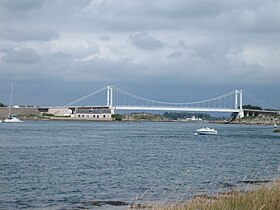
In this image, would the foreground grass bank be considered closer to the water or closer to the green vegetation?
the water

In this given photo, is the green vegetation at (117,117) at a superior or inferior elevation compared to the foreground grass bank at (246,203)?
superior

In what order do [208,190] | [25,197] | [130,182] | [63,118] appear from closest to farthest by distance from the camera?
[25,197] → [208,190] → [130,182] → [63,118]

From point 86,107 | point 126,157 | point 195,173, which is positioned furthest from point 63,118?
point 195,173

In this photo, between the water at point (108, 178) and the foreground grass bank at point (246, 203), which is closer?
the foreground grass bank at point (246, 203)

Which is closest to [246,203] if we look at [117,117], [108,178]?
[108,178]

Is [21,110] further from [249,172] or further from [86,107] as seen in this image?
[249,172]

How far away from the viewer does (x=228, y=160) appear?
4031 centimetres

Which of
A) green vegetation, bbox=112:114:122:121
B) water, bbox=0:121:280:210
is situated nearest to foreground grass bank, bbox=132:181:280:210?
water, bbox=0:121:280:210

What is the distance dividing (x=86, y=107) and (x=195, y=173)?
146890 mm

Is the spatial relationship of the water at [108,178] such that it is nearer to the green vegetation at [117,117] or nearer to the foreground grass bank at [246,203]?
the foreground grass bank at [246,203]

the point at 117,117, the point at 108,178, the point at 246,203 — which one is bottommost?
the point at 108,178

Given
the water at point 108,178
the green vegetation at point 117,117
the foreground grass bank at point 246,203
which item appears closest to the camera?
the foreground grass bank at point 246,203

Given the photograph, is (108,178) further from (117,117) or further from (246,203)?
(117,117)

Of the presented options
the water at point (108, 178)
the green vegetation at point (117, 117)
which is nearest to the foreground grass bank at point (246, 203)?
the water at point (108, 178)
